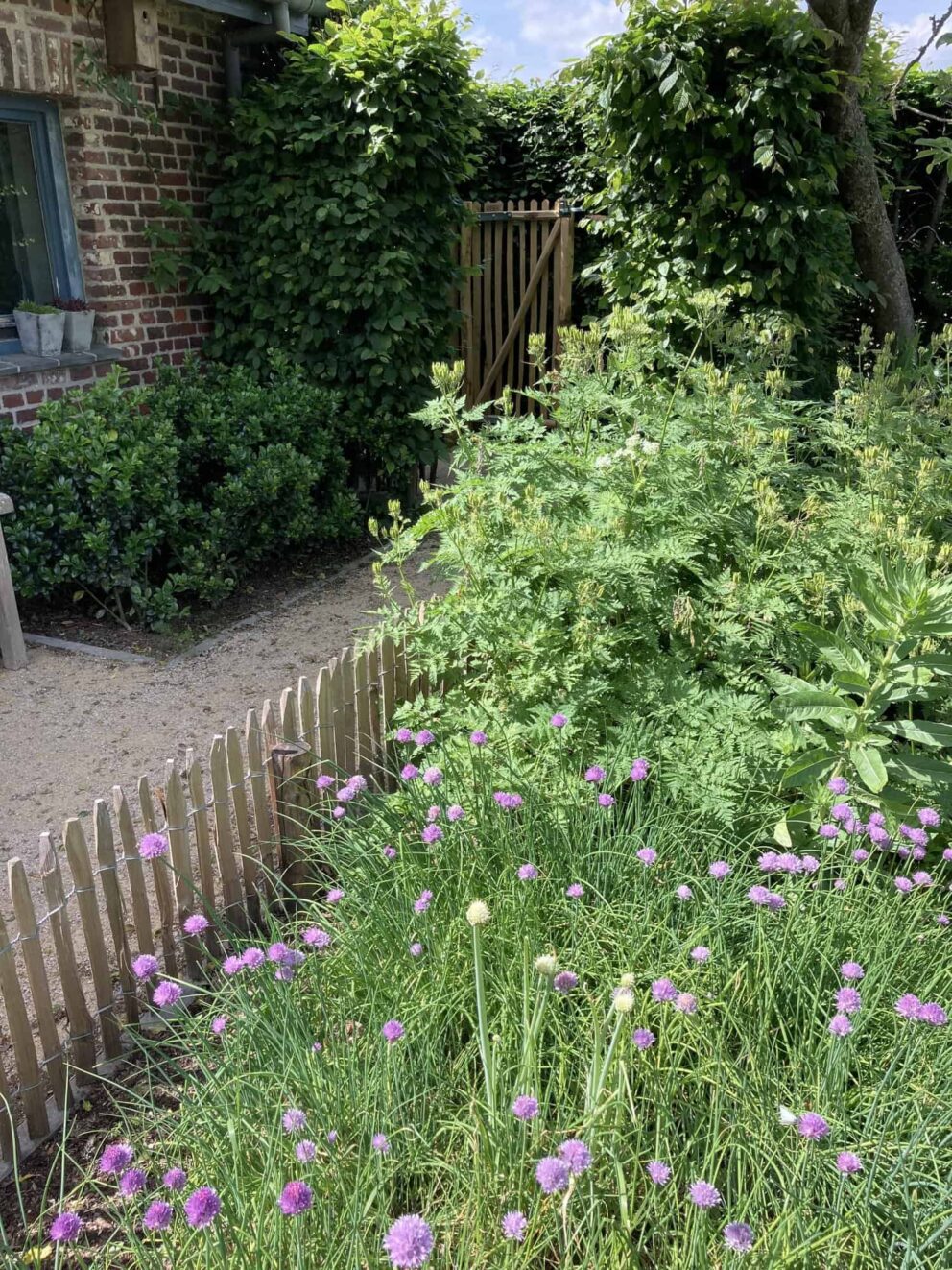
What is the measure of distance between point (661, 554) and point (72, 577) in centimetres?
336

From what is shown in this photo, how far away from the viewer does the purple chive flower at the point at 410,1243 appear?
1.16m

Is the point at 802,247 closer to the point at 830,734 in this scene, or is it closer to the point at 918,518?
the point at 918,518

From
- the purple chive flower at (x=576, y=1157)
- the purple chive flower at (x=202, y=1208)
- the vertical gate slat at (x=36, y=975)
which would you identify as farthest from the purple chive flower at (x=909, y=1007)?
the vertical gate slat at (x=36, y=975)

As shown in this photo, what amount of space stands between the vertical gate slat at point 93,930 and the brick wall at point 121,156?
3840 millimetres

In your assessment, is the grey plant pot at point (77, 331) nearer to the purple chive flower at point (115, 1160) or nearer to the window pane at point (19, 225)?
the window pane at point (19, 225)

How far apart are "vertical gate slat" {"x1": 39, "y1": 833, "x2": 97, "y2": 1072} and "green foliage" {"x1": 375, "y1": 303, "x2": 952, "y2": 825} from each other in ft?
3.94

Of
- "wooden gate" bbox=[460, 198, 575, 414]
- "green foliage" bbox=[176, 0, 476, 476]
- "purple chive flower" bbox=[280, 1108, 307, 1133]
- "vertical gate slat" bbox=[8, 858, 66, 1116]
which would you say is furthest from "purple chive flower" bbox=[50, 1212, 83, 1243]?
"wooden gate" bbox=[460, 198, 575, 414]

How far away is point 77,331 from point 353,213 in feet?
6.13

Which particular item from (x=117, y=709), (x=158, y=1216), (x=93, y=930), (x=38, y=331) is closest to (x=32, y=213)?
(x=38, y=331)

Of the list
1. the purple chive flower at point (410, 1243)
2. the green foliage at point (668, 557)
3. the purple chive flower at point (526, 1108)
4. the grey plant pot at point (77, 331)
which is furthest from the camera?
the grey plant pot at point (77, 331)

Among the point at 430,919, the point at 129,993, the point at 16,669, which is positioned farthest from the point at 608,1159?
the point at 16,669

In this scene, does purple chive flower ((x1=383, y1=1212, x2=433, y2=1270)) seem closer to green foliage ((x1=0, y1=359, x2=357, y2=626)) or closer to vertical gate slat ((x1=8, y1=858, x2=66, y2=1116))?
vertical gate slat ((x1=8, y1=858, x2=66, y2=1116))

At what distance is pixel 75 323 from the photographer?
18.6 feet

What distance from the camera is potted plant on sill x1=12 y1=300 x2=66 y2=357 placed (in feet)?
17.8
